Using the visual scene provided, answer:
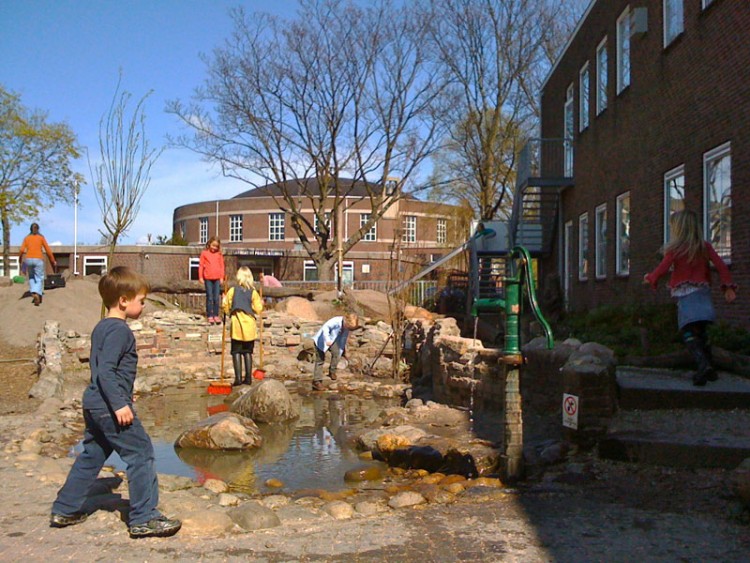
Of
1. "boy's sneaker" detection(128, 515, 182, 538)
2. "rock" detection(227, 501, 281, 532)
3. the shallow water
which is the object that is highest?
"boy's sneaker" detection(128, 515, 182, 538)

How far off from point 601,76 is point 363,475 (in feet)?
43.8

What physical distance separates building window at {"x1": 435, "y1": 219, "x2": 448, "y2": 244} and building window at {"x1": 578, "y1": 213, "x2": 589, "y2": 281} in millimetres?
25981

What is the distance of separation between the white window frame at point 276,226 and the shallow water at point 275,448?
172 feet

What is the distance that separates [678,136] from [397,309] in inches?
258

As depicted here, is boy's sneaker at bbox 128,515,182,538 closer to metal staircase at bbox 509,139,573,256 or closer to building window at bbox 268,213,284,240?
metal staircase at bbox 509,139,573,256

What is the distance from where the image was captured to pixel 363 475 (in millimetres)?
7133

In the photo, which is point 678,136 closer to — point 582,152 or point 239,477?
point 582,152

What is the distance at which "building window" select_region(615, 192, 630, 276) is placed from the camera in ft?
50.3

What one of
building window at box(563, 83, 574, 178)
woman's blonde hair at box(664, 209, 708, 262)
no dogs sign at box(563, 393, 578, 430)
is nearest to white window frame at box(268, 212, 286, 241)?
building window at box(563, 83, 574, 178)

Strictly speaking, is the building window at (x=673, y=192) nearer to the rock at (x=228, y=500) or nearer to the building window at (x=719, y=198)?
the building window at (x=719, y=198)

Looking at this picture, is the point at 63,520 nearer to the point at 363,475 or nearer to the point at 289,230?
the point at 363,475

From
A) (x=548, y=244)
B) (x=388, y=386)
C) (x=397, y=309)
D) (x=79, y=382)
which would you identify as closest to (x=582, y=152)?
(x=548, y=244)

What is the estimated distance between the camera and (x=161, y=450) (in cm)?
844

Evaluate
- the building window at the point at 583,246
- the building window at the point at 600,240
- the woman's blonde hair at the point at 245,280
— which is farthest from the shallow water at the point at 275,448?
the building window at the point at 583,246
